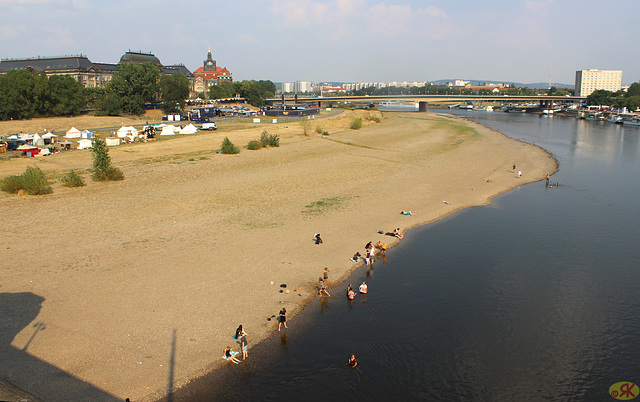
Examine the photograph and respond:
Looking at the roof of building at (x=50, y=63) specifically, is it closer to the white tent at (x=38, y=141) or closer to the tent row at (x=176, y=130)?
the tent row at (x=176, y=130)

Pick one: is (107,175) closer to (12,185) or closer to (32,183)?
(32,183)

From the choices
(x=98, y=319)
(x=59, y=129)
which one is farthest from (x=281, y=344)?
(x=59, y=129)

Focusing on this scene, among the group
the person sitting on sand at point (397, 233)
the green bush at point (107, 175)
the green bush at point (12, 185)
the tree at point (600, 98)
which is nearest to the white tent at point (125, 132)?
the green bush at point (107, 175)

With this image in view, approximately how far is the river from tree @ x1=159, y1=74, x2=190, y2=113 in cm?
9480

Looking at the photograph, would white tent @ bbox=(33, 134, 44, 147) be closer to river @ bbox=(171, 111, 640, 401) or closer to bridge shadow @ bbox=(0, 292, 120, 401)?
bridge shadow @ bbox=(0, 292, 120, 401)

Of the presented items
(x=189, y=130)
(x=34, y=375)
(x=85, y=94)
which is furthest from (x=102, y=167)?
(x=85, y=94)

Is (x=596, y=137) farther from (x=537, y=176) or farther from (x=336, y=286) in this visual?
(x=336, y=286)

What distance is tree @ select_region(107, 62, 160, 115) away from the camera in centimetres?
10594

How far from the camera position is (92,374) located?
15.6m

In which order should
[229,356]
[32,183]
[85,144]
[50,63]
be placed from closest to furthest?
1. [229,356]
2. [32,183]
3. [85,144]
4. [50,63]

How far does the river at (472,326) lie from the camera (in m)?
16.2

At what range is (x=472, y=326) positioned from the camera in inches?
795

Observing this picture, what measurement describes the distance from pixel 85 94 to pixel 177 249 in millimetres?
96884

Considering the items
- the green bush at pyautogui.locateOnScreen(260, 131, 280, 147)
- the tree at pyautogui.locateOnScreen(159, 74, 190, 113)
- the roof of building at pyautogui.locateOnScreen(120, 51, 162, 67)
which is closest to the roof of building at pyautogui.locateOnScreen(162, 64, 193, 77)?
the roof of building at pyautogui.locateOnScreen(120, 51, 162, 67)
